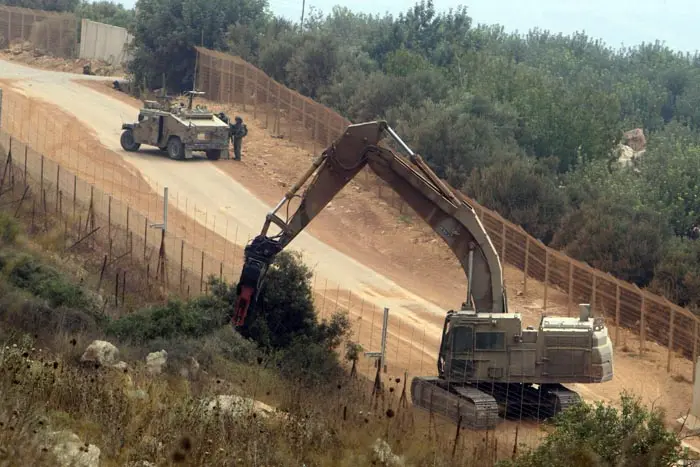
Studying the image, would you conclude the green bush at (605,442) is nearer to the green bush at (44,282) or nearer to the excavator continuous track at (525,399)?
the excavator continuous track at (525,399)

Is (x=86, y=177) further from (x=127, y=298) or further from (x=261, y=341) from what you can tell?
(x=261, y=341)

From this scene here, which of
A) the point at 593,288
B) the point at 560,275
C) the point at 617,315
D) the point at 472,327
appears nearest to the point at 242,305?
the point at 472,327

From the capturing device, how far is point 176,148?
43.2 meters

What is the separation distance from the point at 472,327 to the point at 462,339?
271 mm

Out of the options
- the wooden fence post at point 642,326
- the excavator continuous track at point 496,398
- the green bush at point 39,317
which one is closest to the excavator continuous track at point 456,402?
the excavator continuous track at point 496,398

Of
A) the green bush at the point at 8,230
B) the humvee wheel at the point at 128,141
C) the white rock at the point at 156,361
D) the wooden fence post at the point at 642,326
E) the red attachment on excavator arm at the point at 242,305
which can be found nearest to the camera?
the white rock at the point at 156,361

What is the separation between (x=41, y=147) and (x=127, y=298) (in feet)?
58.8

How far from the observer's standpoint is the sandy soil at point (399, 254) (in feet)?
89.8

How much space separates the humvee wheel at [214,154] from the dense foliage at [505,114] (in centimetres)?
717

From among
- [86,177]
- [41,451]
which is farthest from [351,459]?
[86,177]

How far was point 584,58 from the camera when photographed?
95.6m

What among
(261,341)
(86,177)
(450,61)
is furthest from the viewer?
(450,61)

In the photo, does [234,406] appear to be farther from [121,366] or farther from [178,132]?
[178,132]

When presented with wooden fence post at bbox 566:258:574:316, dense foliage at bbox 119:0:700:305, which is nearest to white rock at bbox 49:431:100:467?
wooden fence post at bbox 566:258:574:316
